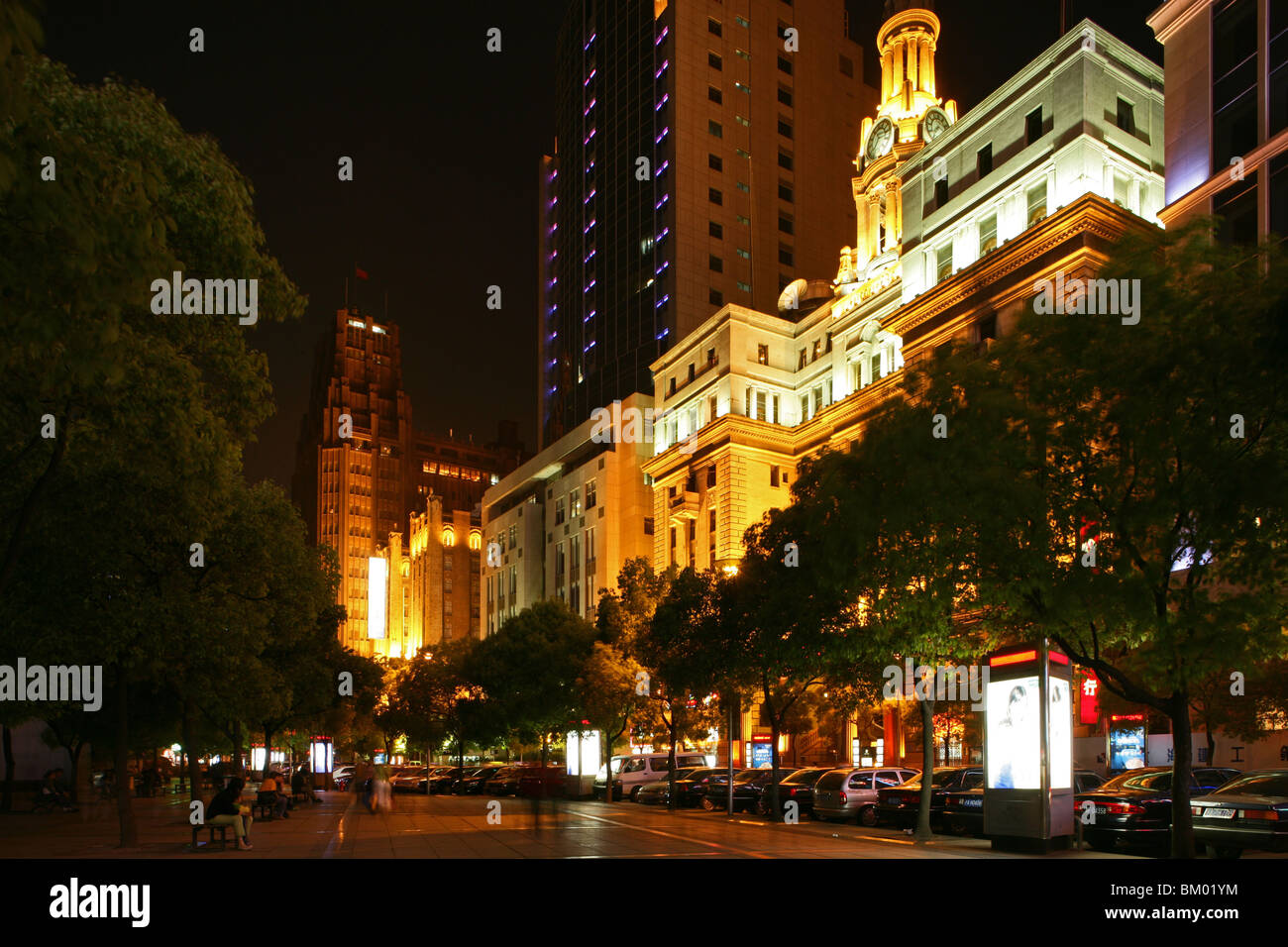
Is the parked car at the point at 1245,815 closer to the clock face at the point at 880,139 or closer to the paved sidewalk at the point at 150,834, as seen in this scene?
the paved sidewalk at the point at 150,834

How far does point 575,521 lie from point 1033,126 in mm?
59542

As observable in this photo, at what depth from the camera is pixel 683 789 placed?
42.8m

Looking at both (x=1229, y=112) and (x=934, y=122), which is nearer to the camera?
(x=1229, y=112)

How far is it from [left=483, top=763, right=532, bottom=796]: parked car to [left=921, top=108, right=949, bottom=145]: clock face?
168ft

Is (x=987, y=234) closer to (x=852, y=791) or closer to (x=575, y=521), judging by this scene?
(x=852, y=791)

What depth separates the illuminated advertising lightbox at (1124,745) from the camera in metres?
42.9


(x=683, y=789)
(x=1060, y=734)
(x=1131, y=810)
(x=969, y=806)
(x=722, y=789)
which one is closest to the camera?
(x=1060, y=734)

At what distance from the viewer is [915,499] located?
779 inches

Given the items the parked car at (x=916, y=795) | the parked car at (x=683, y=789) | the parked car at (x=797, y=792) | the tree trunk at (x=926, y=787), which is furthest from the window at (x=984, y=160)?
the tree trunk at (x=926, y=787)

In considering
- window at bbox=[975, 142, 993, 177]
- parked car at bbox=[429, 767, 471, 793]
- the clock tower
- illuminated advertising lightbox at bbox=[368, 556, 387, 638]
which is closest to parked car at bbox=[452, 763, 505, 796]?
parked car at bbox=[429, 767, 471, 793]

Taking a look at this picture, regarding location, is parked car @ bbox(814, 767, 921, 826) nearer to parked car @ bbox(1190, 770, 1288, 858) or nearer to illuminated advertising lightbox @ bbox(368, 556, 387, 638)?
parked car @ bbox(1190, 770, 1288, 858)

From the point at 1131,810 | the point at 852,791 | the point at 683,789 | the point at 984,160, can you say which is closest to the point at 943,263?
the point at 984,160
